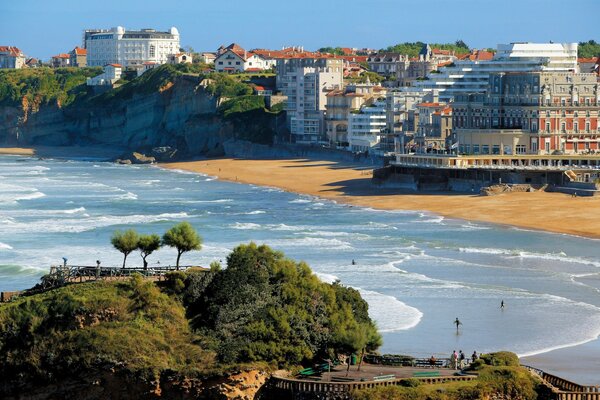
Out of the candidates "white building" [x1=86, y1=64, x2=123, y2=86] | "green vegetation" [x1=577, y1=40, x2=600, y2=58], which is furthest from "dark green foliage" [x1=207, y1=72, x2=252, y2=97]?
"green vegetation" [x1=577, y1=40, x2=600, y2=58]

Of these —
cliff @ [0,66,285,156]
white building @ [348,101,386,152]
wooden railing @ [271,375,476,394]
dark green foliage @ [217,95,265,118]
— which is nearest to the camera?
wooden railing @ [271,375,476,394]

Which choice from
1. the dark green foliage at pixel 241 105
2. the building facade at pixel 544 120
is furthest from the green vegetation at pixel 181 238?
the dark green foliage at pixel 241 105

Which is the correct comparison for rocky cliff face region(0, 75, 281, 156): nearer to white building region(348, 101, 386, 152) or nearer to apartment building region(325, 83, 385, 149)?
apartment building region(325, 83, 385, 149)

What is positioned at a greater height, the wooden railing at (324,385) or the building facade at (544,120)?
the building facade at (544,120)

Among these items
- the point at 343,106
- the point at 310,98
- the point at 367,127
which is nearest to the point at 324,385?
the point at 367,127

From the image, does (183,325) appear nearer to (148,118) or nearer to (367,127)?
(367,127)

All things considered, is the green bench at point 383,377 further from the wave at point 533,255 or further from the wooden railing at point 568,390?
the wave at point 533,255
